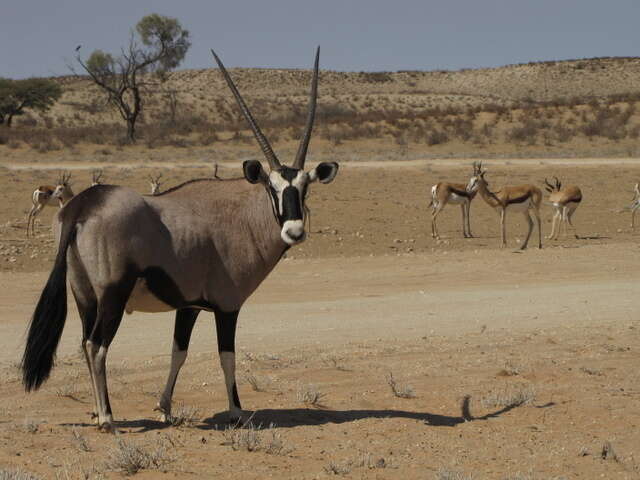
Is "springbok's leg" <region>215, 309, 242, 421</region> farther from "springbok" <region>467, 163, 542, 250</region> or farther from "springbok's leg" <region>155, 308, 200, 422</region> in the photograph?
"springbok" <region>467, 163, 542, 250</region>

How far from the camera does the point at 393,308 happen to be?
47.3ft

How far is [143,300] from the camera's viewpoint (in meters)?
6.60

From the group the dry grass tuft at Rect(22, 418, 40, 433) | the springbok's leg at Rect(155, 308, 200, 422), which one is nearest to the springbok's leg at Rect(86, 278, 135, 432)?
the dry grass tuft at Rect(22, 418, 40, 433)

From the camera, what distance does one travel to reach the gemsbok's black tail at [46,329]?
21.6 ft

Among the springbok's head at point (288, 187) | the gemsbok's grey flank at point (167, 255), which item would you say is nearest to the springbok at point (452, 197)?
the gemsbok's grey flank at point (167, 255)

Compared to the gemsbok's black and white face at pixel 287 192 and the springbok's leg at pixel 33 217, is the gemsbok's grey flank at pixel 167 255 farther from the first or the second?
the springbok's leg at pixel 33 217

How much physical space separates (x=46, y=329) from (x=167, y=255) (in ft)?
3.36

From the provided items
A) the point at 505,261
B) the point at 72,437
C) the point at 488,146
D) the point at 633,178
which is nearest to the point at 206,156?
the point at 488,146

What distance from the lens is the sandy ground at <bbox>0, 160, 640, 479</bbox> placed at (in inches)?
244

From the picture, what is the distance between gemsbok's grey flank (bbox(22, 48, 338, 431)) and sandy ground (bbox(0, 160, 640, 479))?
1.93 feet

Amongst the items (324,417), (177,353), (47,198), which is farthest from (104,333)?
(47,198)

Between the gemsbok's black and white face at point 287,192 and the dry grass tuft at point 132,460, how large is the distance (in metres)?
1.67

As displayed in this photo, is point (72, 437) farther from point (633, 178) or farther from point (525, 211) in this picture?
point (633, 178)

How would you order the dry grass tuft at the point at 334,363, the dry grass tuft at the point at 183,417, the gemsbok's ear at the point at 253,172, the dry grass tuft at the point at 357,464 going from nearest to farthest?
the dry grass tuft at the point at 357,464
the gemsbok's ear at the point at 253,172
the dry grass tuft at the point at 183,417
the dry grass tuft at the point at 334,363
